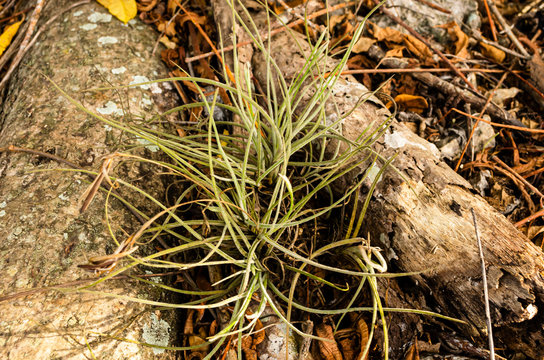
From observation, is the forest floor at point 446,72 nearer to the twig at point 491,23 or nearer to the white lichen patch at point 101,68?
the twig at point 491,23

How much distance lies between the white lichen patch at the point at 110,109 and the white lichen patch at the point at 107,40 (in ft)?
1.41

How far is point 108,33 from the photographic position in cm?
187

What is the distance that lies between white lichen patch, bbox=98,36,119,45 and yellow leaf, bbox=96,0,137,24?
5.3 inches

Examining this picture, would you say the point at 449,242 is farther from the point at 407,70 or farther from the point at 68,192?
the point at 68,192

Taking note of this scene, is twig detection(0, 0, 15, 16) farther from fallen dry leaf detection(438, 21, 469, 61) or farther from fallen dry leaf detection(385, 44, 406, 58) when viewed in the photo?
fallen dry leaf detection(438, 21, 469, 61)

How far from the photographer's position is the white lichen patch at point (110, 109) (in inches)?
62.7

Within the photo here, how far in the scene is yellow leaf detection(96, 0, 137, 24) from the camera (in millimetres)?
1907

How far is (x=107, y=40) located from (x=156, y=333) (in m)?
1.51

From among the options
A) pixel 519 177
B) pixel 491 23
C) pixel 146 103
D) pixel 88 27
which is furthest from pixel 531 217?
pixel 88 27

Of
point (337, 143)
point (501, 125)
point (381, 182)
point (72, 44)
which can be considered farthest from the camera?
point (72, 44)

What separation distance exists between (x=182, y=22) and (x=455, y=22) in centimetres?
159

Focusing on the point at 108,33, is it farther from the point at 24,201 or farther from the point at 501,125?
the point at 501,125

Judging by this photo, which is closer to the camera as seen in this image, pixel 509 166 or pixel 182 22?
pixel 509 166

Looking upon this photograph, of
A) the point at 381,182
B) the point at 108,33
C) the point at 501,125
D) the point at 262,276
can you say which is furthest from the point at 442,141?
the point at 108,33
